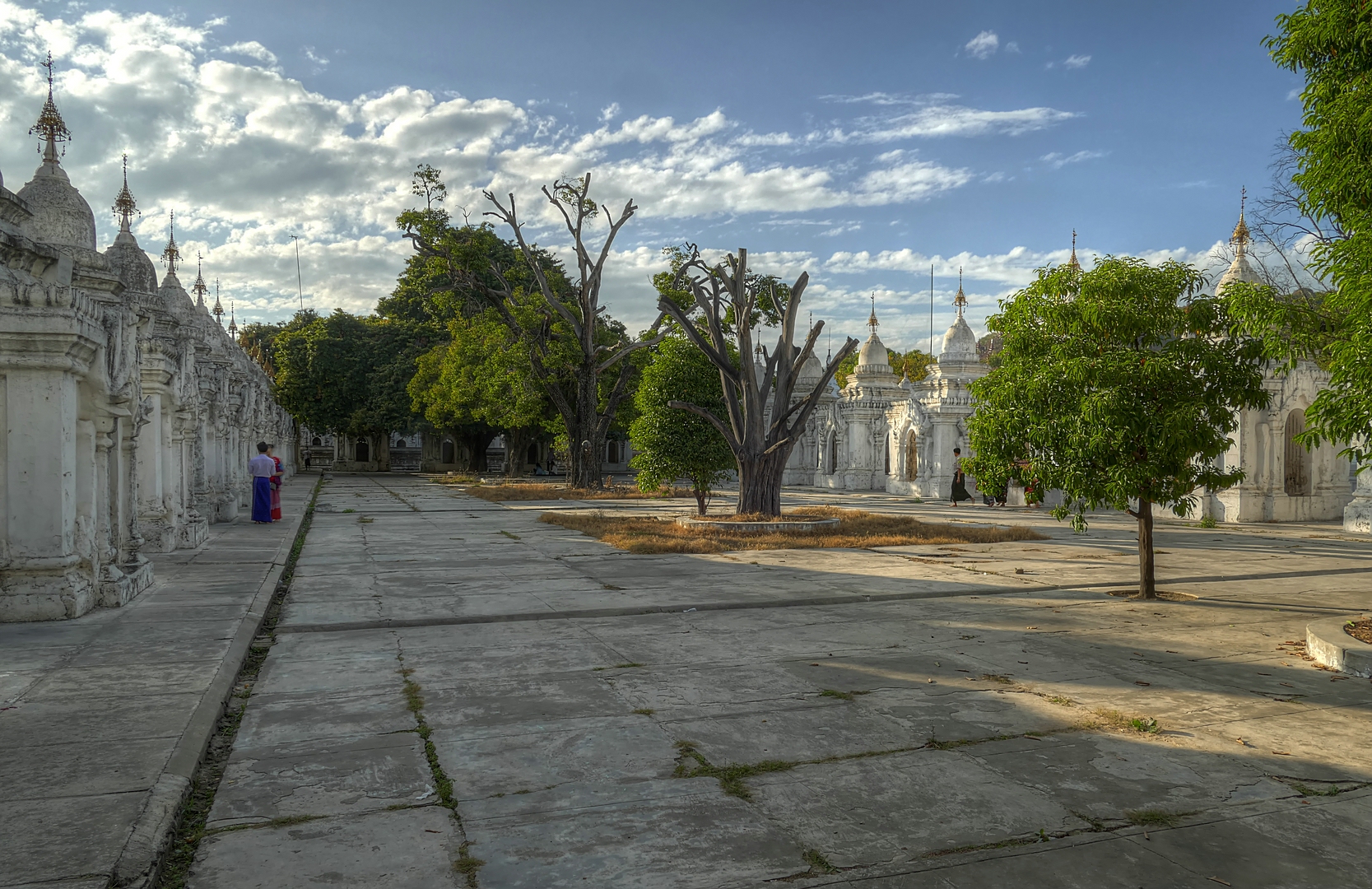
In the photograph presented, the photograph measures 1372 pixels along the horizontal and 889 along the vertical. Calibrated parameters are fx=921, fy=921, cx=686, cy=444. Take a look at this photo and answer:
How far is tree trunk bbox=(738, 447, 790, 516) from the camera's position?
55.3 feet

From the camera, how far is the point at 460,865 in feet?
10.9

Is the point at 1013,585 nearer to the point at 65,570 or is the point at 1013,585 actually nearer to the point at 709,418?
the point at 709,418

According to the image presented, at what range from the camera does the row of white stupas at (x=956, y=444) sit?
20.3 m

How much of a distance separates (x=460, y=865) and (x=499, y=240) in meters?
45.3

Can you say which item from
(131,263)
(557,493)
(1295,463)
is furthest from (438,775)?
(557,493)

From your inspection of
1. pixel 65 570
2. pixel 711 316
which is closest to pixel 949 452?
pixel 711 316

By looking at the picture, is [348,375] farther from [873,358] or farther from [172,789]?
[172,789]

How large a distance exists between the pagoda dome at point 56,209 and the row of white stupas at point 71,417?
0.01 metres

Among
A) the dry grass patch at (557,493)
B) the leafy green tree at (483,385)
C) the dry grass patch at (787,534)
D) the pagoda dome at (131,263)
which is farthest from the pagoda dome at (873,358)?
the pagoda dome at (131,263)

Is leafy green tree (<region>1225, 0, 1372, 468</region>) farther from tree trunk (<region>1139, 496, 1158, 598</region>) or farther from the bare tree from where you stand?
the bare tree

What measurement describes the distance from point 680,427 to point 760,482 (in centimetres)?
228

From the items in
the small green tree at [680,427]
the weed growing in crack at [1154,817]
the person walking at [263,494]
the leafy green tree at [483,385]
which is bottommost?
the weed growing in crack at [1154,817]

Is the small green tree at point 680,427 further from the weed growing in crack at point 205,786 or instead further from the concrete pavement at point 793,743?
the weed growing in crack at point 205,786

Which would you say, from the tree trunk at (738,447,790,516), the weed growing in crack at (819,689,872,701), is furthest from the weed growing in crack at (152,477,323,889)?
the tree trunk at (738,447,790,516)
